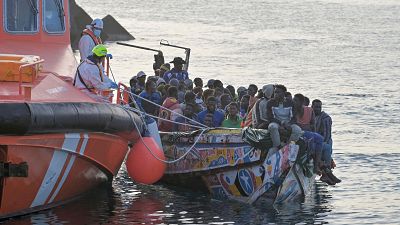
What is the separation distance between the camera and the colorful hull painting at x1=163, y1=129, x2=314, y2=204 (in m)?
17.1

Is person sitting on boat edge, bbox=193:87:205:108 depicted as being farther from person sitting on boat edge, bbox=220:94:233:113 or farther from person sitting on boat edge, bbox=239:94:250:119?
person sitting on boat edge, bbox=239:94:250:119

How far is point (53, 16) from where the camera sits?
18469 mm

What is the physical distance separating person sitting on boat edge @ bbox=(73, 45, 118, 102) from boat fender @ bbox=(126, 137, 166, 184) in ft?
3.22

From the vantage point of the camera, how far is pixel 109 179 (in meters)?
18.0

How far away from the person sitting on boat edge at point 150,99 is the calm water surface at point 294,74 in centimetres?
122

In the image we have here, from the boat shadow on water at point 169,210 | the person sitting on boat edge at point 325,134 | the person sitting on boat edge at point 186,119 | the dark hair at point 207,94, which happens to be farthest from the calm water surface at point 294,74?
the dark hair at point 207,94

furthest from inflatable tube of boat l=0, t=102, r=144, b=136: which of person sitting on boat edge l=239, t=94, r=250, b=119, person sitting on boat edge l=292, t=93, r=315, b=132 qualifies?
person sitting on boat edge l=239, t=94, r=250, b=119

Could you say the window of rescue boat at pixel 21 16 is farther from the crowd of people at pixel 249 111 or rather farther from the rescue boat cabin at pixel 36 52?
the crowd of people at pixel 249 111

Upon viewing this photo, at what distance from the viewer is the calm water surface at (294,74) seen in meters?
17.5

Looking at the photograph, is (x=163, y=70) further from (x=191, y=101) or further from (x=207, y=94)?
(x=191, y=101)

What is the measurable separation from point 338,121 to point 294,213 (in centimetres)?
1234

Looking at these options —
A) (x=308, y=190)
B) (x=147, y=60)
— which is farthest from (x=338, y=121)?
(x=147, y=60)

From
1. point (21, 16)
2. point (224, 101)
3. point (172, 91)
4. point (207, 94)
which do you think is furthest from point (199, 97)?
point (21, 16)

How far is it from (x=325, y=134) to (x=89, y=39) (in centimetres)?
389
